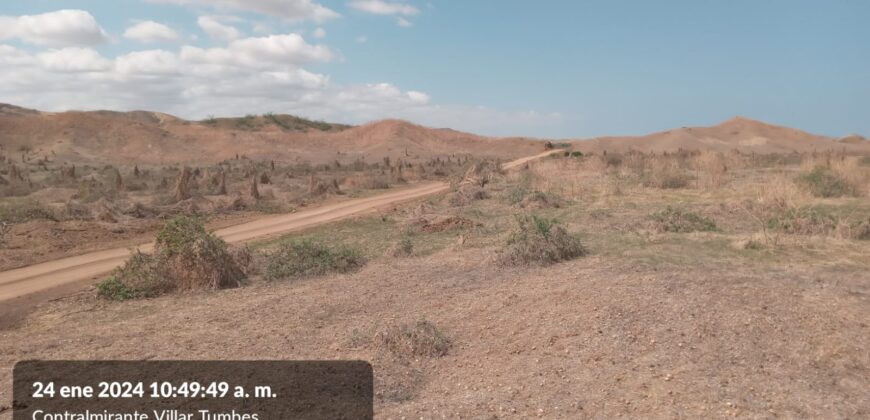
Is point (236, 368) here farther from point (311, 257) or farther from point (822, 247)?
point (822, 247)

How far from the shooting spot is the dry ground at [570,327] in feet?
15.2

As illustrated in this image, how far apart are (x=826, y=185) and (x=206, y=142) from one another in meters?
52.7

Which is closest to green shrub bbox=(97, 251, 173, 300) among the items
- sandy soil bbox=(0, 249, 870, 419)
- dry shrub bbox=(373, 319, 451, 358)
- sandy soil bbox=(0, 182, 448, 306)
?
sandy soil bbox=(0, 249, 870, 419)

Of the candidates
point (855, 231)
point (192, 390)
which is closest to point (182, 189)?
point (192, 390)

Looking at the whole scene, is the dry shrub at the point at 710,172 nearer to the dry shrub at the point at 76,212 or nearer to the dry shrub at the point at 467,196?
the dry shrub at the point at 467,196

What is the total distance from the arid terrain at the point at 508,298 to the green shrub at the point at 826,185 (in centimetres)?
8

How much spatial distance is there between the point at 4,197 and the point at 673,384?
23852mm

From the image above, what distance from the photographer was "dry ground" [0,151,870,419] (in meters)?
4.64

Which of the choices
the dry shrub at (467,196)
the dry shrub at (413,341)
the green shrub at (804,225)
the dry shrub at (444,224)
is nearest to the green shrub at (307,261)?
the dry shrub at (444,224)

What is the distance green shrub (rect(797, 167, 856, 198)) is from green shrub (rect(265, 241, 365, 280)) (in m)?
14.2

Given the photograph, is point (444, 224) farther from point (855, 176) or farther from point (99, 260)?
point (855, 176)

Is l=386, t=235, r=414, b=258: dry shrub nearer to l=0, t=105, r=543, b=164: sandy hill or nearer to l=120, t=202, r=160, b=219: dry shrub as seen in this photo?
l=120, t=202, r=160, b=219: dry shrub

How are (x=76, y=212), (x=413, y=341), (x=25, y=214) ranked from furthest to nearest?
(x=76, y=212)
(x=25, y=214)
(x=413, y=341)

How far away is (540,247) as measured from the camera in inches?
375
